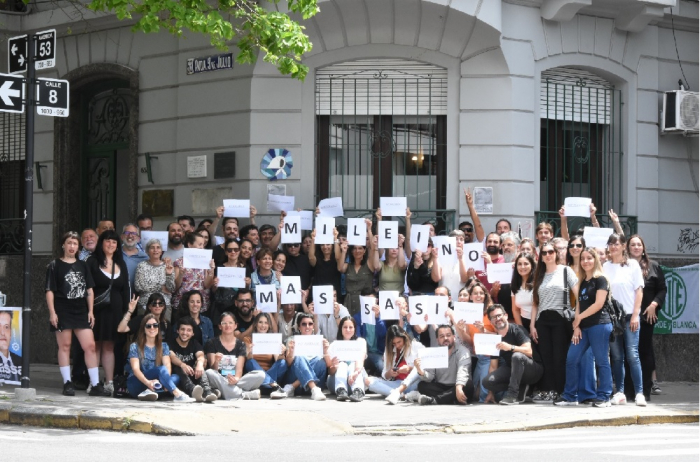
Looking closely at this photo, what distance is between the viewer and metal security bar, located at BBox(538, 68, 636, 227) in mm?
17797

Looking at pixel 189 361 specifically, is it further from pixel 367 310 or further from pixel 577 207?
pixel 577 207

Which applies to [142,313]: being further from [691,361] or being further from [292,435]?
[691,361]

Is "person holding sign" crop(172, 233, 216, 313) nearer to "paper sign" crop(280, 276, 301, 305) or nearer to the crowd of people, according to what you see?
the crowd of people

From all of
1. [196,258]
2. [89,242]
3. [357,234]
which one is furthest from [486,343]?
[89,242]

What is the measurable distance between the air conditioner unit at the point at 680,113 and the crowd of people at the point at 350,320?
3.51 meters

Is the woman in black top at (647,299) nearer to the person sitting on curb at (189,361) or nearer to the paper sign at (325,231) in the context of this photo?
the paper sign at (325,231)

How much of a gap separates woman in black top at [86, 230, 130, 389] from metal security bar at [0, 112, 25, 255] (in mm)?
5753

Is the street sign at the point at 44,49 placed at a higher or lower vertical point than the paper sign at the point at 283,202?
higher

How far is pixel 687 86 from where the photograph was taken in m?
18.7

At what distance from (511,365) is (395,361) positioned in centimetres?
154

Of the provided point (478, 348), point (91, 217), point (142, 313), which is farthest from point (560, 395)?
point (91, 217)

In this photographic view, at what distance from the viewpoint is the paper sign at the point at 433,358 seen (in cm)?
1365

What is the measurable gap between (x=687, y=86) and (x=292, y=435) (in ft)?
33.6

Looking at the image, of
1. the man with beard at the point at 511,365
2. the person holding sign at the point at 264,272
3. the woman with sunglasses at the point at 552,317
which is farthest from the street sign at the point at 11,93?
the woman with sunglasses at the point at 552,317
